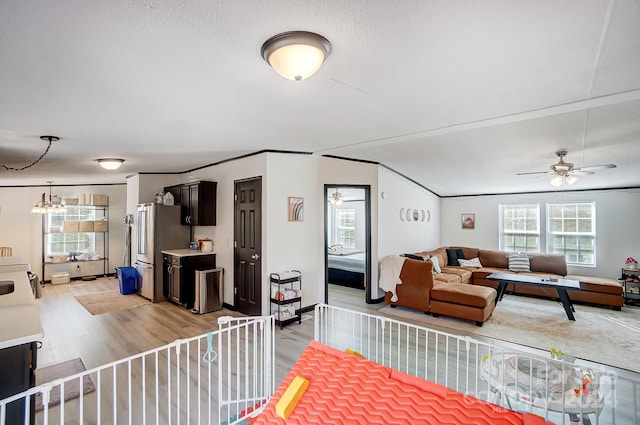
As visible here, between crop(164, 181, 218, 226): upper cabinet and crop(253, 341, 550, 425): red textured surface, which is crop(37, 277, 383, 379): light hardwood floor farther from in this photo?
crop(164, 181, 218, 226): upper cabinet

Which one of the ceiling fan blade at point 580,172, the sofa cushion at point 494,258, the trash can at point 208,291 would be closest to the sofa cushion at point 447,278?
the sofa cushion at point 494,258

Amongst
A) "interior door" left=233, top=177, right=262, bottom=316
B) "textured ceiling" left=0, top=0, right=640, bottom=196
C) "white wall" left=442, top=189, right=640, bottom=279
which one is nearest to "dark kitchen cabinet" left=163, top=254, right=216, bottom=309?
"interior door" left=233, top=177, right=262, bottom=316

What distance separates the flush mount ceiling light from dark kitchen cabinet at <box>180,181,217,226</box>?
13.9 feet

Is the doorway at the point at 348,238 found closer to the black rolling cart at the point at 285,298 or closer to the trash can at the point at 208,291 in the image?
the black rolling cart at the point at 285,298

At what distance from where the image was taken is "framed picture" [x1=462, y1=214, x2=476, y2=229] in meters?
8.16

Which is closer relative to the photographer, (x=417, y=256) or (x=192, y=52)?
(x=192, y=52)

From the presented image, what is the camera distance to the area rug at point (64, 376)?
273 cm

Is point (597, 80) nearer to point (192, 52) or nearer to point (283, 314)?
point (192, 52)

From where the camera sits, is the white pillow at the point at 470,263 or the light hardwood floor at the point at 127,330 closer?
the light hardwood floor at the point at 127,330

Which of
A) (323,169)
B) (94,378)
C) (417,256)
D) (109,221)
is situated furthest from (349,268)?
(109,221)

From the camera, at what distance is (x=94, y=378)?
302cm

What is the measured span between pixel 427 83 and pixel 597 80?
131cm

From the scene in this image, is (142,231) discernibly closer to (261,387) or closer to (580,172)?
(261,387)

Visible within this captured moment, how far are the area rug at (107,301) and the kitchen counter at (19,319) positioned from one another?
8.35 ft
